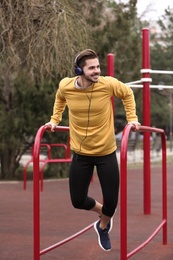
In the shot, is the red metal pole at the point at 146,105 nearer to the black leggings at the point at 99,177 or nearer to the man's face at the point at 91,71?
the black leggings at the point at 99,177

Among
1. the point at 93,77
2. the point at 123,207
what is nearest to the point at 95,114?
the point at 93,77

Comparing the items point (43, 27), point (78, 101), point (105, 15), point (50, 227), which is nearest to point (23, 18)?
point (43, 27)

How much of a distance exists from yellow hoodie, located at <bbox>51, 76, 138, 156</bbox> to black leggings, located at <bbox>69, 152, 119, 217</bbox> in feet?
0.20

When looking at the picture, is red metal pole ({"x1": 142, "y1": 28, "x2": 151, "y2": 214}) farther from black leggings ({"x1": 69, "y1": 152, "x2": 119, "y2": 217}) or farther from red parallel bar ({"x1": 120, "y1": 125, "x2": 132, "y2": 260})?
red parallel bar ({"x1": 120, "y1": 125, "x2": 132, "y2": 260})

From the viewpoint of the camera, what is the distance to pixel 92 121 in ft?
11.7

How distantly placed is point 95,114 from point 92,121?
2.0 inches

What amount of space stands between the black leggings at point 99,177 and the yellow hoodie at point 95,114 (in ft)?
0.20

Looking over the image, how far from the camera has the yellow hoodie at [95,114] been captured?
3.56 meters

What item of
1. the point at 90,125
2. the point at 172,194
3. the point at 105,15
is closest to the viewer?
the point at 90,125

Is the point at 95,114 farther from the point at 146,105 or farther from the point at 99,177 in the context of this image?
the point at 146,105

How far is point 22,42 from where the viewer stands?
7.93 m

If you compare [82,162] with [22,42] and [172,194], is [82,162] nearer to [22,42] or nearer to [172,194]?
[22,42]

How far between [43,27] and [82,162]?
4.33 meters

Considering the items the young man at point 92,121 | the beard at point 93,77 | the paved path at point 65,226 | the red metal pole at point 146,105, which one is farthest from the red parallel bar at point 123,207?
the red metal pole at point 146,105
